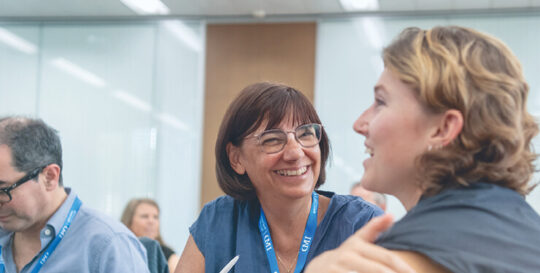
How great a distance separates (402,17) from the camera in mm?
7031

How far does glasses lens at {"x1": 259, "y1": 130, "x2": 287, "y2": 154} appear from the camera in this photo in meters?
1.95

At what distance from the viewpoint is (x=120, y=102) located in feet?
24.7

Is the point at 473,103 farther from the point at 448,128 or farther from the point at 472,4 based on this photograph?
the point at 472,4

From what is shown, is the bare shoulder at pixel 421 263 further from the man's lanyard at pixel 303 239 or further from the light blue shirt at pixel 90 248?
the light blue shirt at pixel 90 248

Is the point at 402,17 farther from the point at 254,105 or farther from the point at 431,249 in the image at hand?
the point at 431,249

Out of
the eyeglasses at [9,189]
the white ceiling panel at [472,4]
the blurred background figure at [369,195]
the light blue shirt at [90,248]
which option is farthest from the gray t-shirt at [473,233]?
the white ceiling panel at [472,4]

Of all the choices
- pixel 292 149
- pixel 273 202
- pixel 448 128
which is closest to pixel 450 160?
pixel 448 128

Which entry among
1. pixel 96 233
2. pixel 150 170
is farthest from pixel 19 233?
pixel 150 170

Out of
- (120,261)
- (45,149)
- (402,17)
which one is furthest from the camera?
(402,17)

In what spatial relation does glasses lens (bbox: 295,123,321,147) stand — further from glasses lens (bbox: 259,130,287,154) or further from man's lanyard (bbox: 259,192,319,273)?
man's lanyard (bbox: 259,192,319,273)

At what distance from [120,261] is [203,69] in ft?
17.9

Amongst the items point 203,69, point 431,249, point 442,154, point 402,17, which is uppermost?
point 402,17

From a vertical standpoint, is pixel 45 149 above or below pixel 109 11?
below

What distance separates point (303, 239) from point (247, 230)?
0.20 meters
